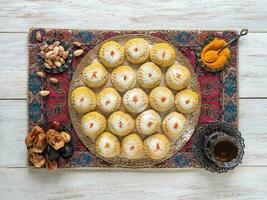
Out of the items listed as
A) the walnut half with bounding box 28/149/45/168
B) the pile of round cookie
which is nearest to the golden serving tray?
the pile of round cookie

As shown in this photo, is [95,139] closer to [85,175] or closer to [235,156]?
[85,175]

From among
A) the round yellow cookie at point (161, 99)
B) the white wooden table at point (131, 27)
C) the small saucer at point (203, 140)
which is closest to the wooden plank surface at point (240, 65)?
the white wooden table at point (131, 27)

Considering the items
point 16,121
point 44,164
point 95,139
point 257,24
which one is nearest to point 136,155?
point 95,139

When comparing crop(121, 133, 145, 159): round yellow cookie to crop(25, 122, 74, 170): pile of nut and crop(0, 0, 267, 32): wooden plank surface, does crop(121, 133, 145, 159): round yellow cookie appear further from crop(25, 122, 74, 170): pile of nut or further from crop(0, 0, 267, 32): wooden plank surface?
crop(0, 0, 267, 32): wooden plank surface

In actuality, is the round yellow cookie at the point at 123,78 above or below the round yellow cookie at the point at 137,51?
below

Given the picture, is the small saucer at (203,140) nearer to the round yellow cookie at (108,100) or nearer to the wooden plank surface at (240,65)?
the wooden plank surface at (240,65)

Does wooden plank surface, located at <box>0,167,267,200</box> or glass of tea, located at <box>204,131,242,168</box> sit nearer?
glass of tea, located at <box>204,131,242,168</box>

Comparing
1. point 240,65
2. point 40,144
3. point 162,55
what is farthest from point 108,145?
point 240,65
